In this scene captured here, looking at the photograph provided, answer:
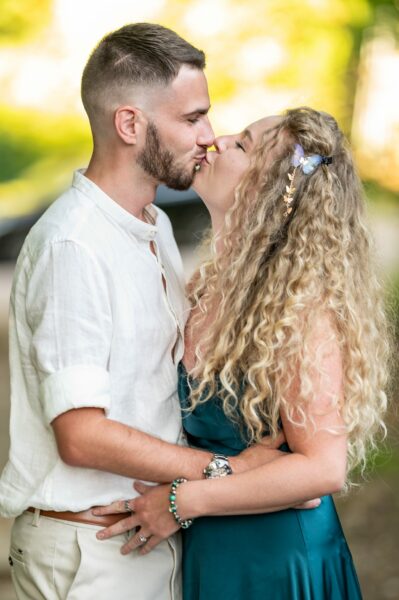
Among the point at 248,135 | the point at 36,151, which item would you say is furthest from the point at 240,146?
the point at 36,151

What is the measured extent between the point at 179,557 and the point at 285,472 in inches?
16.1

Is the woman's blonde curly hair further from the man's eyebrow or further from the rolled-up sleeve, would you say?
the rolled-up sleeve

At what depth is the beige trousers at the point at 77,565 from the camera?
203 cm

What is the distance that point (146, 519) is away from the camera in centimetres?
203

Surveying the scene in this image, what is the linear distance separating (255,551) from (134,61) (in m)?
1.14

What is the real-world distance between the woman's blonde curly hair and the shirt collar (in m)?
0.23

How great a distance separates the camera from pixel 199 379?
214cm

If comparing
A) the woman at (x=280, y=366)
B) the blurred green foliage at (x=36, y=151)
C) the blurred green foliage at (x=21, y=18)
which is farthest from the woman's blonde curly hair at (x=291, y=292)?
the blurred green foliage at (x=21, y=18)

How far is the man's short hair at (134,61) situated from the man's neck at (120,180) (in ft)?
0.40

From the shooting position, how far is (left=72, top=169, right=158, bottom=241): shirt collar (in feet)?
6.86

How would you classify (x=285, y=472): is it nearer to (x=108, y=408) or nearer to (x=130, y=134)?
(x=108, y=408)

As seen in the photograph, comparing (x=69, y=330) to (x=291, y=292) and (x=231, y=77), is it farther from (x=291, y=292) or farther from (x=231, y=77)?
(x=231, y=77)

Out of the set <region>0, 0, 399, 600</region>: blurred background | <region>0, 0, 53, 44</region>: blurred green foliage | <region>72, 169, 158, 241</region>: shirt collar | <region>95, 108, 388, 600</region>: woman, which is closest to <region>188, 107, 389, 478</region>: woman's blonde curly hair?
<region>95, 108, 388, 600</region>: woman

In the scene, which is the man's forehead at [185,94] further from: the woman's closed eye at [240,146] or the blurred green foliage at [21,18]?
the blurred green foliage at [21,18]
